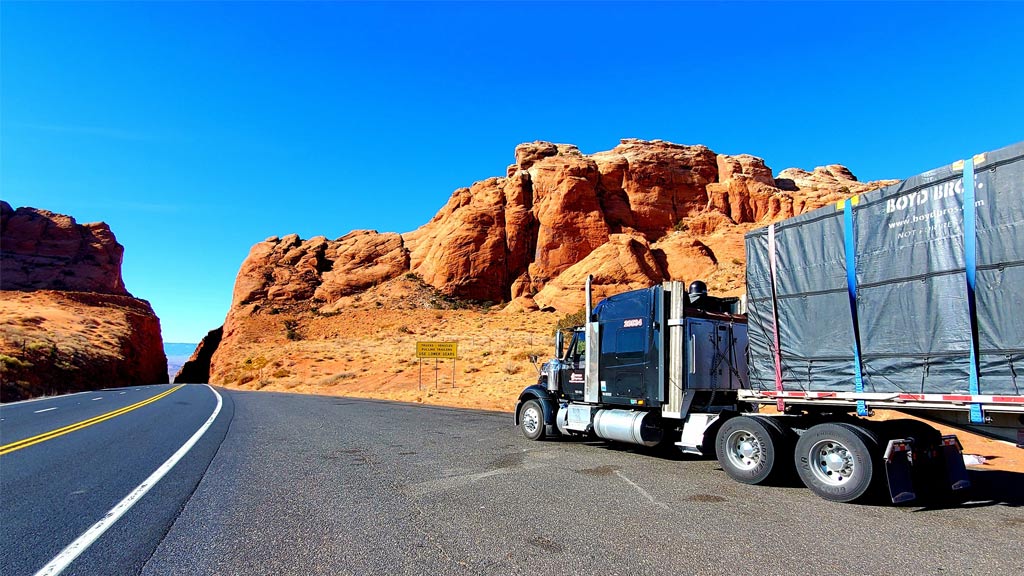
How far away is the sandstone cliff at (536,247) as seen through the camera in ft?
190

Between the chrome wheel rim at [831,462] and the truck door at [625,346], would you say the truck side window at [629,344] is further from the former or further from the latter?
the chrome wheel rim at [831,462]

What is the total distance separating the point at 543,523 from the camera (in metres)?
5.10

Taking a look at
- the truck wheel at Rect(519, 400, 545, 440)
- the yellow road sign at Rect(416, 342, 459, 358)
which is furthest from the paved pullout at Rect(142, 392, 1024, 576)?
the yellow road sign at Rect(416, 342, 459, 358)

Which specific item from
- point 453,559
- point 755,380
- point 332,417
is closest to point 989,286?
point 755,380

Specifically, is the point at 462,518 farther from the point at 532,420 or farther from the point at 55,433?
the point at 55,433

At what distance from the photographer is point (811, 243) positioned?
693 cm

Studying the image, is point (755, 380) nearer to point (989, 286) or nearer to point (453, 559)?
point (989, 286)

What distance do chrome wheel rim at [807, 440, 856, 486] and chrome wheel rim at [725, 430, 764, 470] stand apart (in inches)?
26.5

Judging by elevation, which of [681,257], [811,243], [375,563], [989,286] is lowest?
[375,563]

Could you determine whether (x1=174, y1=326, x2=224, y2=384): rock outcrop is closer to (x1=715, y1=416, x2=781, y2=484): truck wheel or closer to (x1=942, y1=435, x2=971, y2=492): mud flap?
(x1=715, y1=416, x2=781, y2=484): truck wheel

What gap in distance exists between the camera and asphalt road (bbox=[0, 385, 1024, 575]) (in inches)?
163

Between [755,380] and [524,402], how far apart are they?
528 cm

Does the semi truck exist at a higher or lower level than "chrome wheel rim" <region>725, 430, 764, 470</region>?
higher

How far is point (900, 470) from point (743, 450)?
181 centimetres
